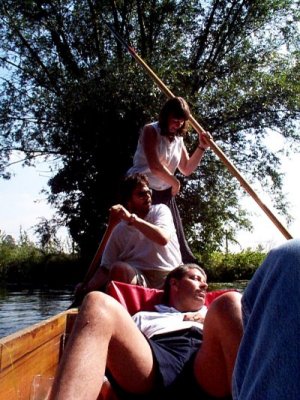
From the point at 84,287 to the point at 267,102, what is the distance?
9.39m

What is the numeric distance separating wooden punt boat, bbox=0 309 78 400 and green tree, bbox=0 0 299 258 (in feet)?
27.6

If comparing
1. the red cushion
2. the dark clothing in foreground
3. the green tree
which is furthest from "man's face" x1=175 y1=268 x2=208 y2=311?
the green tree

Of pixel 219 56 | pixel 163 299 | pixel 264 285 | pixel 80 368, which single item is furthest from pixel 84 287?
pixel 219 56

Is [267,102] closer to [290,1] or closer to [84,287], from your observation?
[290,1]

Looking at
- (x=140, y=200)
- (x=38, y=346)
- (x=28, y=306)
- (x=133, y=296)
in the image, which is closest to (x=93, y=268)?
(x=140, y=200)

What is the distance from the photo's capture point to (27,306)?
860 cm

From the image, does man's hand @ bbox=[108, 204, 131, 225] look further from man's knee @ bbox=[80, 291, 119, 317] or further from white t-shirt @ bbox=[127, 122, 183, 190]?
man's knee @ bbox=[80, 291, 119, 317]

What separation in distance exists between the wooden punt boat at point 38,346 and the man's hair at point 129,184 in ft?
1.87

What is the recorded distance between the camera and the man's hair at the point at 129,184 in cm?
256

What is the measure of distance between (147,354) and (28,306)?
→ 738 cm

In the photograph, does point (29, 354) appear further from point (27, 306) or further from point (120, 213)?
point (27, 306)

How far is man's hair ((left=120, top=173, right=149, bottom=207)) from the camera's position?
256cm

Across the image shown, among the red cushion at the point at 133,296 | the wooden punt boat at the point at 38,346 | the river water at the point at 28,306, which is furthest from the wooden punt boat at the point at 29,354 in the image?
the river water at the point at 28,306

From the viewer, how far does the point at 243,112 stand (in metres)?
11.6
